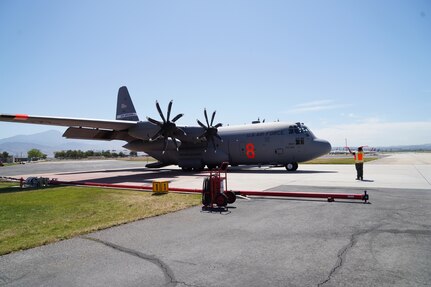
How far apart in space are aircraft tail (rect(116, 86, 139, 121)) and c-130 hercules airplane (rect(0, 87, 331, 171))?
17.5 feet

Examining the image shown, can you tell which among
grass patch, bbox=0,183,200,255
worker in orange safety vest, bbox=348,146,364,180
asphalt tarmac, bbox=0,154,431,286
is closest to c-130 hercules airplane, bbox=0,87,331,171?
worker in orange safety vest, bbox=348,146,364,180

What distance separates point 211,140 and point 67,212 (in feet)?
62.7

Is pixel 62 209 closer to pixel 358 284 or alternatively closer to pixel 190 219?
pixel 190 219

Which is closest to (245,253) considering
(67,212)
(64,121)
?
(67,212)

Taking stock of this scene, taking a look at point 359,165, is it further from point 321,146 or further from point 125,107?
point 125,107

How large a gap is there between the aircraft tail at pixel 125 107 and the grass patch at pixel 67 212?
1917 centimetres

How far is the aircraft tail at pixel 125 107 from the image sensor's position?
3338 cm

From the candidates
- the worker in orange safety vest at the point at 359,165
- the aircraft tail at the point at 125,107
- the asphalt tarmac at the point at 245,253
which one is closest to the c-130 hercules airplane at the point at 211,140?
the aircraft tail at the point at 125,107

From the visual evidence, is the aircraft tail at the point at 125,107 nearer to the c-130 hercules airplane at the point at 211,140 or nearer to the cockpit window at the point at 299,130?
the c-130 hercules airplane at the point at 211,140

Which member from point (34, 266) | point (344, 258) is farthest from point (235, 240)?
point (34, 266)

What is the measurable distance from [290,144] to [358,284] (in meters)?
22.3

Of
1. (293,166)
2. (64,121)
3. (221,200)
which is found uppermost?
(64,121)

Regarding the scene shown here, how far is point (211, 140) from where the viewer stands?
2875cm

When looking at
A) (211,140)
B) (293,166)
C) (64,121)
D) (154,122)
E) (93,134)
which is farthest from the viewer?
(211,140)
